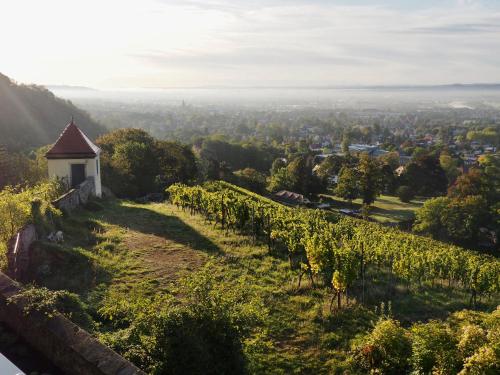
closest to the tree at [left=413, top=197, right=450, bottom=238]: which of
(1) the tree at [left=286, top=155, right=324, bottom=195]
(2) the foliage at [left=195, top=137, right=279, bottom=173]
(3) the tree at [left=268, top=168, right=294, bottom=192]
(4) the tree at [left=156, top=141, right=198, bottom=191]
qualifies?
(1) the tree at [left=286, top=155, right=324, bottom=195]

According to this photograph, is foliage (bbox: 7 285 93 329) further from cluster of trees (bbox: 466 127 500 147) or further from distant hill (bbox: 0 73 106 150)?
cluster of trees (bbox: 466 127 500 147)

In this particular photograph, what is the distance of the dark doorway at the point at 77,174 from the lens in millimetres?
29736

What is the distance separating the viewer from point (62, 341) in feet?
31.2

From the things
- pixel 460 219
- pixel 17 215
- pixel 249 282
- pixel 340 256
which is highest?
pixel 17 215

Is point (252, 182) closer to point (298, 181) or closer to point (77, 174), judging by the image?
point (298, 181)

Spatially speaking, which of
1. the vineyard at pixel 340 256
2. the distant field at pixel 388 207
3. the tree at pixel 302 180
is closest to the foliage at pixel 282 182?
the tree at pixel 302 180

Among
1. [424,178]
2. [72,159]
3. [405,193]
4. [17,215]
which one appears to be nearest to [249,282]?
[17,215]

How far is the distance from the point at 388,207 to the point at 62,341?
58787 mm

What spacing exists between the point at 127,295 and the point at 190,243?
717cm

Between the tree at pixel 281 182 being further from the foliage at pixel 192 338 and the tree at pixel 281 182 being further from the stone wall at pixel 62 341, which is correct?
the stone wall at pixel 62 341

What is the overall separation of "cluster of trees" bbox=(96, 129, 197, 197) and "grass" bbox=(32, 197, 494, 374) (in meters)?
14.4

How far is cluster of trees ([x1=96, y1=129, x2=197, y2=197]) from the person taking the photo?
1548 inches

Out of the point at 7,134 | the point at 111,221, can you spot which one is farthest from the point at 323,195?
the point at 7,134

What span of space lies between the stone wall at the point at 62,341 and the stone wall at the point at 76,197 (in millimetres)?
12923
